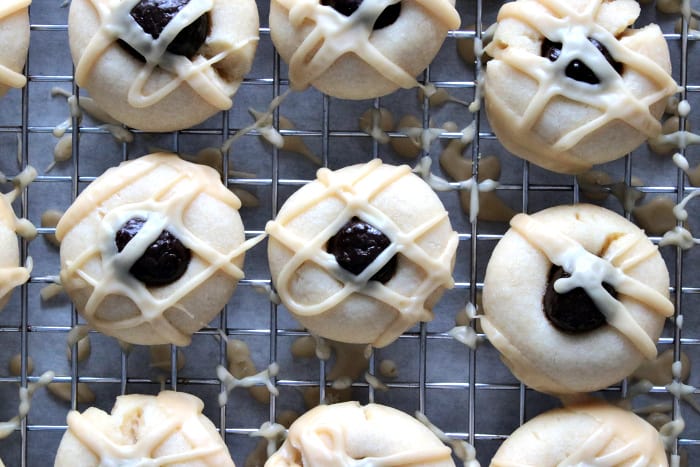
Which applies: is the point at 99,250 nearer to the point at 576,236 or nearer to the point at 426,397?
the point at 426,397

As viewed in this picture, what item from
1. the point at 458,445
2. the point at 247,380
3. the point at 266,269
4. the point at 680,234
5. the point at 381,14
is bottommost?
the point at 458,445

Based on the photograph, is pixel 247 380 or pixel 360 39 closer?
pixel 360 39

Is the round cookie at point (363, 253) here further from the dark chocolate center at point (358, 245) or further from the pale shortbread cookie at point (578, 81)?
the pale shortbread cookie at point (578, 81)

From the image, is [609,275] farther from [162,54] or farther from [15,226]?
[15,226]

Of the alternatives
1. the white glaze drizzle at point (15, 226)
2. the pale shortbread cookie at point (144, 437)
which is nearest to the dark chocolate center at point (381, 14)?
the white glaze drizzle at point (15, 226)

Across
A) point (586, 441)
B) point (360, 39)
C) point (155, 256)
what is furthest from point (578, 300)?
point (155, 256)

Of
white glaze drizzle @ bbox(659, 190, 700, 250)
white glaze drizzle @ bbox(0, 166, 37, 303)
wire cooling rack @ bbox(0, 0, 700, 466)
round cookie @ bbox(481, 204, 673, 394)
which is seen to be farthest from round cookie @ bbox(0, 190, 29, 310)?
white glaze drizzle @ bbox(659, 190, 700, 250)
